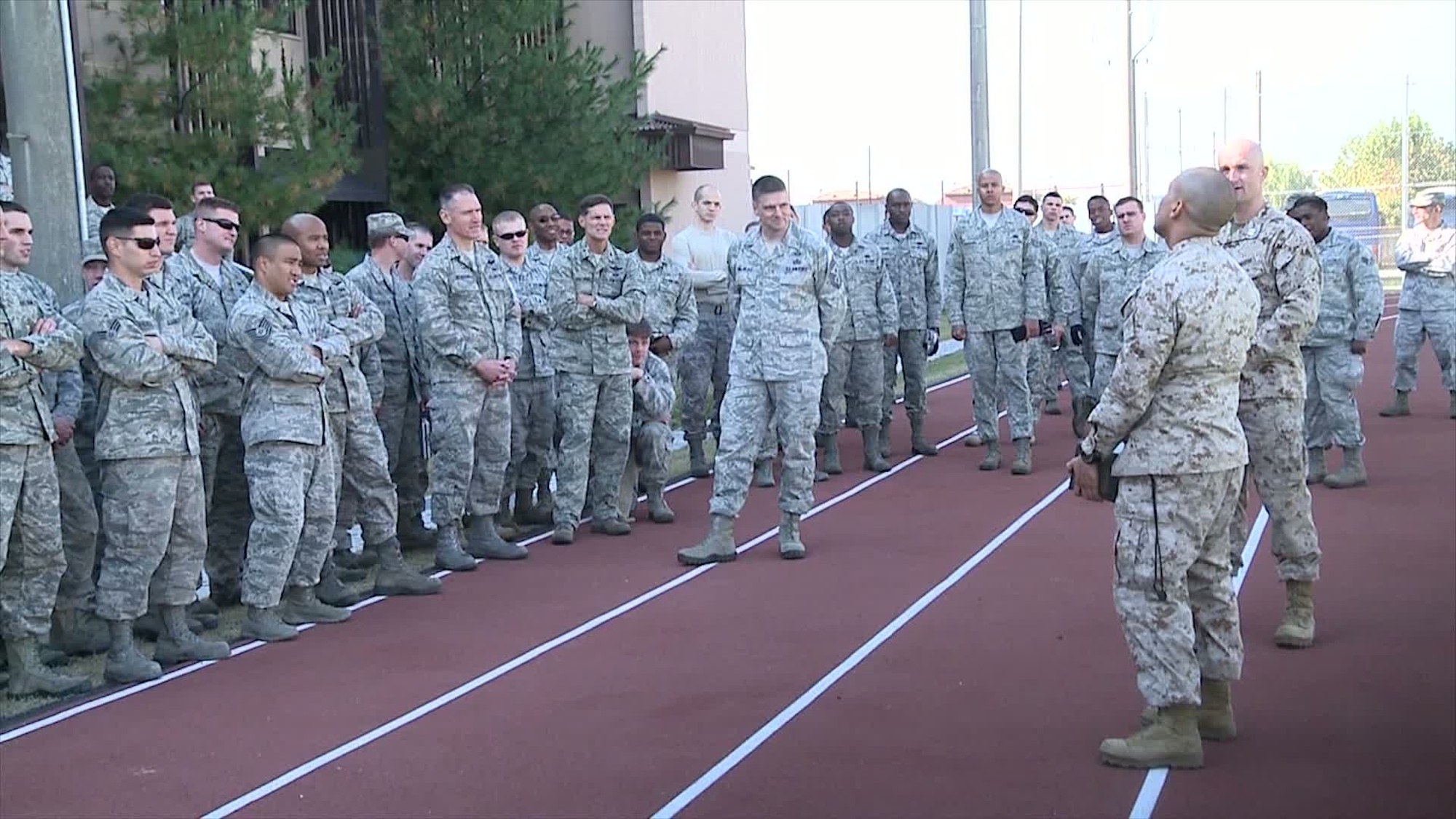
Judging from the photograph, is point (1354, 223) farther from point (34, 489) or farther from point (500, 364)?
point (34, 489)

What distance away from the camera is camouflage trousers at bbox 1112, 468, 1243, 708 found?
203 inches

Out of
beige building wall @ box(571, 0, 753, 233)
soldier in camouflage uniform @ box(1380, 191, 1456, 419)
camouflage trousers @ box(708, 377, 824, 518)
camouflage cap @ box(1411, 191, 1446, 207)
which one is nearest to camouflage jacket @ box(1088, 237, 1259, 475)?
camouflage trousers @ box(708, 377, 824, 518)

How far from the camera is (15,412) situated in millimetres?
6500

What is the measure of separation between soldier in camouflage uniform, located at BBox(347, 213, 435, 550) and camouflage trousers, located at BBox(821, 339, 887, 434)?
3.68 metres

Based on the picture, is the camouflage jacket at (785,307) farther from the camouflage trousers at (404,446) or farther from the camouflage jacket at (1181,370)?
the camouflage jacket at (1181,370)

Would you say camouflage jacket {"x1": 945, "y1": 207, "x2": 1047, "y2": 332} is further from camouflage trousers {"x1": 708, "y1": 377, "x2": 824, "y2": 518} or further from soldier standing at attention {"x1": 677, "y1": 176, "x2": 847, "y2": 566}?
camouflage trousers {"x1": 708, "y1": 377, "x2": 824, "y2": 518}

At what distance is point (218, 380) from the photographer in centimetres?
794

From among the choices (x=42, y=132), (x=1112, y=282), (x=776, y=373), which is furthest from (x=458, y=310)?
(x=1112, y=282)

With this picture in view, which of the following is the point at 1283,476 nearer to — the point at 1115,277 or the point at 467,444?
the point at 467,444

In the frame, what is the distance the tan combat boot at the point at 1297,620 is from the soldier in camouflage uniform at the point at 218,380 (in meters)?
5.04

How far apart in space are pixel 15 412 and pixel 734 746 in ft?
10.9

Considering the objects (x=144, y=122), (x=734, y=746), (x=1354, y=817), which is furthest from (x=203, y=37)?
(x=1354, y=817)

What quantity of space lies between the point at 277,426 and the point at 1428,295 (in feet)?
36.1

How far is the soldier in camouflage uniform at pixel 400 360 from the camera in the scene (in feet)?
30.9
